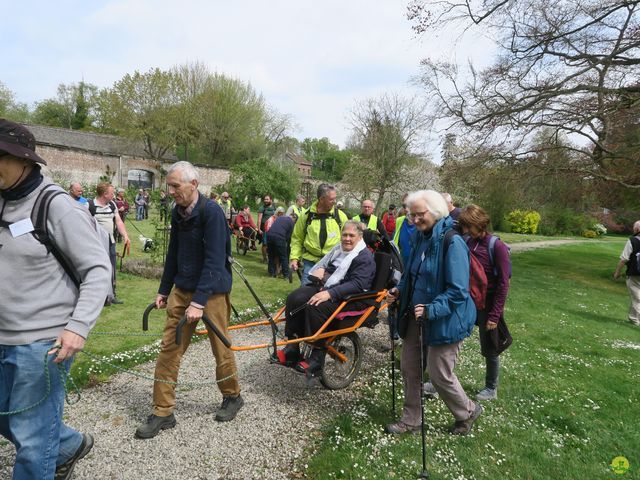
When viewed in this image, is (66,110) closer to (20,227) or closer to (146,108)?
(146,108)

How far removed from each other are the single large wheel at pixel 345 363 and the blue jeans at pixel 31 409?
284 cm

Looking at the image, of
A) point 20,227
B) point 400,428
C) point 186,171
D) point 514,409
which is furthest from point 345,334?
point 20,227

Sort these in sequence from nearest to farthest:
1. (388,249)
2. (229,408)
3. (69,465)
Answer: (69,465)
(229,408)
(388,249)

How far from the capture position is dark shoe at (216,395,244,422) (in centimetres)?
382

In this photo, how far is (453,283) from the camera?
3354mm

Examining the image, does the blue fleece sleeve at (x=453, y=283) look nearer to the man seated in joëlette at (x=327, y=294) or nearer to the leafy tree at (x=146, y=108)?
the man seated in joëlette at (x=327, y=294)

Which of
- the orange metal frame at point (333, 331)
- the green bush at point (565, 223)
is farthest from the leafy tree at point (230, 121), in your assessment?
the orange metal frame at point (333, 331)

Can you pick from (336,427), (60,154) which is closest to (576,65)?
(336,427)

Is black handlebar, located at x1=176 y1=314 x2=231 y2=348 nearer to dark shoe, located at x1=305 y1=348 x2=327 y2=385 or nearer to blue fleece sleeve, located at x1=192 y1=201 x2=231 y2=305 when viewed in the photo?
blue fleece sleeve, located at x1=192 y1=201 x2=231 y2=305

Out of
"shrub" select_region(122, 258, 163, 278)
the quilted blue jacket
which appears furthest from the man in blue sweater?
"shrub" select_region(122, 258, 163, 278)

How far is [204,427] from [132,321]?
364 cm

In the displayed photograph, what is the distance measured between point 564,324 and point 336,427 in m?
7.22

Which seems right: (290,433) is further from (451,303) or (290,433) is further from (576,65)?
(576,65)

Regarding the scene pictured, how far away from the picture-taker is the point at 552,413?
173 inches
